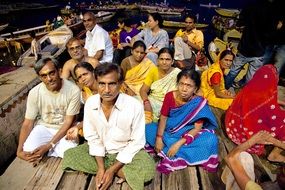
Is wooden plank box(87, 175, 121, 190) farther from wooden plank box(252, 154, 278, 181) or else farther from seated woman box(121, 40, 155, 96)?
seated woman box(121, 40, 155, 96)

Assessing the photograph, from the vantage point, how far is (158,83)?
4152 millimetres

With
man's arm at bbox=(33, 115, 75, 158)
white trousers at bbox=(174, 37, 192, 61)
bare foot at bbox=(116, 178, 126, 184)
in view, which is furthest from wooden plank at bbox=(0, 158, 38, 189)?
white trousers at bbox=(174, 37, 192, 61)

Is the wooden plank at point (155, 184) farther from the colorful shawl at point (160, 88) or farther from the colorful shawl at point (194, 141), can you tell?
the colorful shawl at point (160, 88)

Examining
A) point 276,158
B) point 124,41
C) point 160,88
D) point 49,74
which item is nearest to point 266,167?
point 276,158

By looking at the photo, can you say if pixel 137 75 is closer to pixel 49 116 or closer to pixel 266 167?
pixel 49 116

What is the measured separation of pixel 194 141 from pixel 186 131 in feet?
0.64

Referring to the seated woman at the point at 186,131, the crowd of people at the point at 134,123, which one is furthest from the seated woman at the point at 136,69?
the seated woman at the point at 186,131

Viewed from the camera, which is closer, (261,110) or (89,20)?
(261,110)

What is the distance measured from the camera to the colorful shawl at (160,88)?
407cm

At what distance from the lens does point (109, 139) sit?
2.70m

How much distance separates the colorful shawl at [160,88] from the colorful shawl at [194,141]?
2.62ft

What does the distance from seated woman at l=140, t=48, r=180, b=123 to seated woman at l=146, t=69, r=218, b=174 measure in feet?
2.06

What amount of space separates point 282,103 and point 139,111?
2.29 meters

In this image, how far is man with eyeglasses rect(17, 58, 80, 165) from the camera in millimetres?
3037
